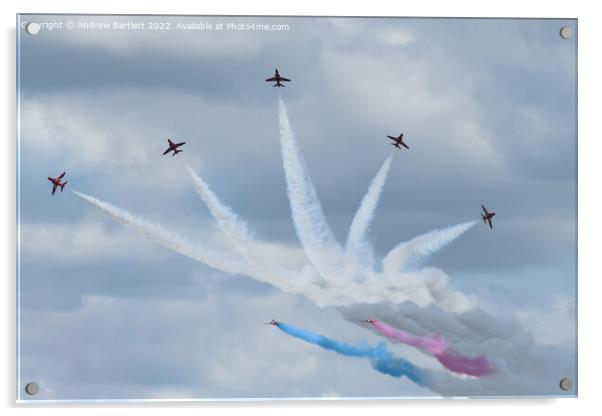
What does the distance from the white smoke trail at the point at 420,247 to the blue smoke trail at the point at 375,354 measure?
1508 mm

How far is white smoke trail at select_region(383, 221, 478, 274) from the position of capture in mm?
23688

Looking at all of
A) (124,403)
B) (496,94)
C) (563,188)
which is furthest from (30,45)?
(563,188)

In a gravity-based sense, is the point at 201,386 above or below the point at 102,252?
below

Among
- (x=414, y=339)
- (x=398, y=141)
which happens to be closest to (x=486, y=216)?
(x=398, y=141)

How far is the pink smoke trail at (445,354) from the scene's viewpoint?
78.2 feet

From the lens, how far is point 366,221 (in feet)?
77.7

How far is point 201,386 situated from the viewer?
23406mm

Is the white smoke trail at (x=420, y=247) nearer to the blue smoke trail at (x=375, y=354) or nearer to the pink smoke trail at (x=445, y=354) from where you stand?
the pink smoke trail at (x=445, y=354)

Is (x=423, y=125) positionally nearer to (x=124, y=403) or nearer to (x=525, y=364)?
(x=525, y=364)

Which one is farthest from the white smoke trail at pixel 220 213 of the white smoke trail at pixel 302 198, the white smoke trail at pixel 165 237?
the white smoke trail at pixel 302 198

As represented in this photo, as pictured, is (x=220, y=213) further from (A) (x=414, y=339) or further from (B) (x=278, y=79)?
(A) (x=414, y=339)

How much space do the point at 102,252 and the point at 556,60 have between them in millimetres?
9174

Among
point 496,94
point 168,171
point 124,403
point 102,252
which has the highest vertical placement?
point 496,94

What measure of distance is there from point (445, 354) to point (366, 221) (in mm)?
2919
